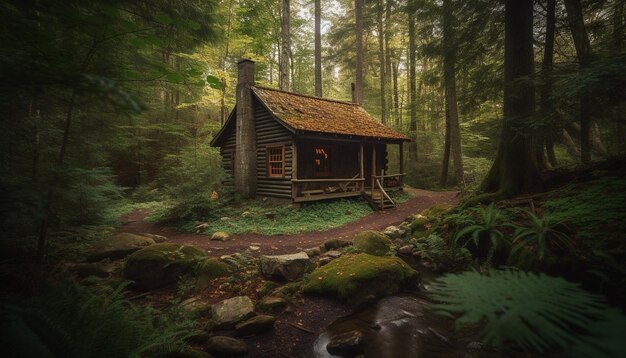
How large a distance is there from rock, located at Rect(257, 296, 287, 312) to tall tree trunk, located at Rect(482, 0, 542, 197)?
250 inches

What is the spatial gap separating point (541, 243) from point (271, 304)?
15.7ft

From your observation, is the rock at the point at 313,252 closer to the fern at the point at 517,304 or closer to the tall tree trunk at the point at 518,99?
the tall tree trunk at the point at 518,99

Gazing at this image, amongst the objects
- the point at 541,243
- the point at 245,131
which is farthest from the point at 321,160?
the point at 541,243

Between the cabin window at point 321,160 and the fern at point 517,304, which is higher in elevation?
the cabin window at point 321,160

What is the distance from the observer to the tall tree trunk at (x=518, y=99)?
6.96 metres

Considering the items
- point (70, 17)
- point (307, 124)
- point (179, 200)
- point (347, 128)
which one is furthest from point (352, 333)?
point (347, 128)

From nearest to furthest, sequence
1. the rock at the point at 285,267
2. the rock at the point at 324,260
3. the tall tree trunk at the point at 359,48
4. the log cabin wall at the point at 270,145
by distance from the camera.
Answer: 1. the rock at the point at 285,267
2. the rock at the point at 324,260
3. the log cabin wall at the point at 270,145
4. the tall tree trunk at the point at 359,48

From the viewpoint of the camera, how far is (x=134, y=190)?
18.0 meters

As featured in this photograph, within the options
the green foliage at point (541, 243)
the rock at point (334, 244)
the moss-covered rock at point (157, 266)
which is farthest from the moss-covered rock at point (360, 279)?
the moss-covered rock at point (157, 266)

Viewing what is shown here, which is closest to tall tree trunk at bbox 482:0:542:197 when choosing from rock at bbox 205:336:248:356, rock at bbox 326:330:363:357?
rock at bbox 326:330:363:357

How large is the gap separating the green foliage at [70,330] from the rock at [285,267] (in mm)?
2407

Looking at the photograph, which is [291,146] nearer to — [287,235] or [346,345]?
[287,235]

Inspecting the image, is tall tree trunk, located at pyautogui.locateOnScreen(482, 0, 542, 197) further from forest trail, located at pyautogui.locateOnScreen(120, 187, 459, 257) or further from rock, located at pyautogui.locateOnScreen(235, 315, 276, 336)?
rock, located at pyautogui.locateOnScreen(235, 315, 276, 336)

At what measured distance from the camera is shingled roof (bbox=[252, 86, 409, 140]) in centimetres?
1249
